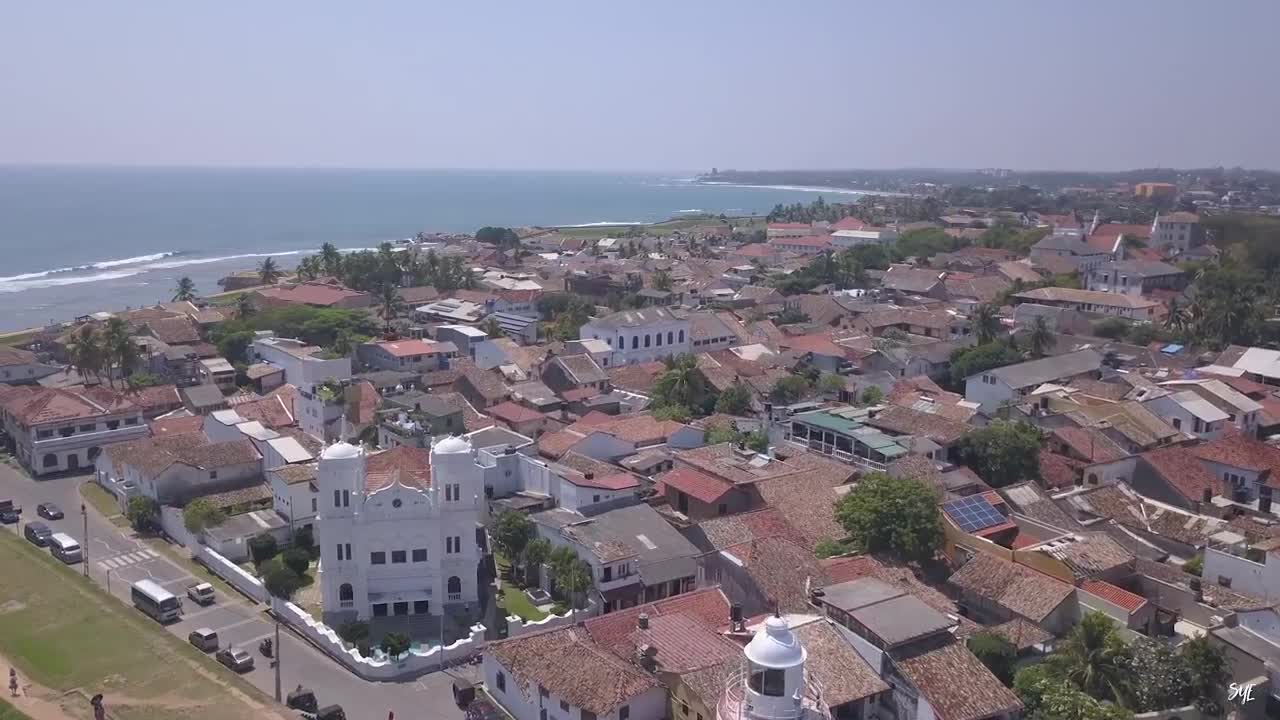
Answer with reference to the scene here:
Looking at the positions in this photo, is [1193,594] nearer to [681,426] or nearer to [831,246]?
[681,426]

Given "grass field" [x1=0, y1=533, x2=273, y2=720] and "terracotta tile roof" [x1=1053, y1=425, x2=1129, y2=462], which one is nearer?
"grass field" [x1=0, y1=533, x2=273, y2=720]

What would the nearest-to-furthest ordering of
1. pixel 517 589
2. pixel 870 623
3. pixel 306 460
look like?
pixel 870 623
pixel 517 589
pixel 306 460

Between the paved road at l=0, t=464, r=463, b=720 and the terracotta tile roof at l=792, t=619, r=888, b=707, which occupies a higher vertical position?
the terracotta tile roof at l=792, t=619, r=888, b=707

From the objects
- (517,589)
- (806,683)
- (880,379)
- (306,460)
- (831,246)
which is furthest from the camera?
(831,246)

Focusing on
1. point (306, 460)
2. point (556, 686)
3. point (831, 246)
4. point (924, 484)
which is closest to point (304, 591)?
point (306, 460)

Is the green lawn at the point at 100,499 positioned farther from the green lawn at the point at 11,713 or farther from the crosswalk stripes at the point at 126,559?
the green lawn at the point at 11,713

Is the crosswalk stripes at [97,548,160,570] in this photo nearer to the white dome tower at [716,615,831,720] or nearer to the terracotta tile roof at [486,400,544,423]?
the terracotta tile roof at [486,400,544,423]

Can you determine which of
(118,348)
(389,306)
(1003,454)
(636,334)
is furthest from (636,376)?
(389,306)

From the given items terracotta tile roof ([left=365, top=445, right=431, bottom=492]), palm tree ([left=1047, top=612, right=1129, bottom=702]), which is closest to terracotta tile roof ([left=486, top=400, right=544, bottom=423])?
terracotta tile roof ([left=365, top=445, right=431, bottom=492])
